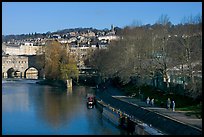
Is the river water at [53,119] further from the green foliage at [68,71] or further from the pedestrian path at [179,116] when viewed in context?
the green foliage at [68,71]

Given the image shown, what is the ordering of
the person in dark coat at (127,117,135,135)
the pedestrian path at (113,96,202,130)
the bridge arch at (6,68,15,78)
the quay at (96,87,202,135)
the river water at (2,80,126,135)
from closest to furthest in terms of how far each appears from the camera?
the quay at (96,87,202,135) → the pedestrian path at (113,96,202,130) → the person in dark coat at (127,117,135,135) → the river water at (2,80,126,135) → the bridge arch at (6,68,15,78)

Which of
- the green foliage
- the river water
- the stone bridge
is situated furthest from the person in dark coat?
the stone bridge

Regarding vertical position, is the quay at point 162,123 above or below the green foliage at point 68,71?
below

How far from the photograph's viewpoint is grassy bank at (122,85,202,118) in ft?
66.2

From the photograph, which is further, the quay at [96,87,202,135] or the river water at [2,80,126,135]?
the river water at [2,80,126,135]

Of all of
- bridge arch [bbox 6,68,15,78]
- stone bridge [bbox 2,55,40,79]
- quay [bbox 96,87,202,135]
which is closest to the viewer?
quay [bbox 96,87,202,135]

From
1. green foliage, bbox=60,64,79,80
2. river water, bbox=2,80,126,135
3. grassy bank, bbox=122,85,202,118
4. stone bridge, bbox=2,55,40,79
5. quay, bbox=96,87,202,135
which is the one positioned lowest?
river water, bbox=2,80,126,135

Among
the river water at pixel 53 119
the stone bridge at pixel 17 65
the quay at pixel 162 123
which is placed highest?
the stone bridge at pixel 17 65

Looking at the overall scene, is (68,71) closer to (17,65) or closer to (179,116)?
(17,65)

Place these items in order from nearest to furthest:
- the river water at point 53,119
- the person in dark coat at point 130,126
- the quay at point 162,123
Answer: the quay at point 162,123, the person in dark coat at point 130,126, the river water at point 53,119

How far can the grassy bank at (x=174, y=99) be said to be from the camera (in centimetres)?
2019

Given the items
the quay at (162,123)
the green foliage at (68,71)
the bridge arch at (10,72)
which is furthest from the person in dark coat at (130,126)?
the bridge arch at (10,72)

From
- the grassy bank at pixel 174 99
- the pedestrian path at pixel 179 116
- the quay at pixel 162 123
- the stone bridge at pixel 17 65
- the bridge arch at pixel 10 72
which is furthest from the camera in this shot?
the bridge arch at pixel 10 72

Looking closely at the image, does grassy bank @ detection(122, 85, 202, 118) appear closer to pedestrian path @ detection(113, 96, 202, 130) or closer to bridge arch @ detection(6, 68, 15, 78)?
pedestrian path @ detection(113, 96, 202, 130)
